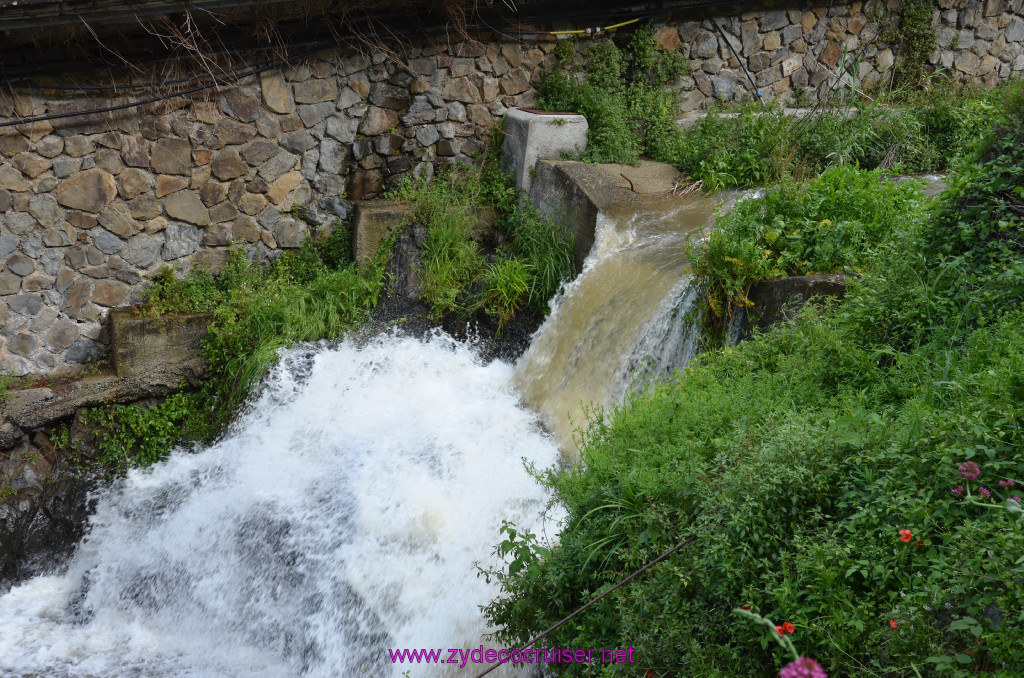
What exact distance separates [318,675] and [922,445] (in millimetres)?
2840

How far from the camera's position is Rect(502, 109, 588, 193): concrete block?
6.57m

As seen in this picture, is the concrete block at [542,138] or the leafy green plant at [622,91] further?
the leafy green plant at [622,91]

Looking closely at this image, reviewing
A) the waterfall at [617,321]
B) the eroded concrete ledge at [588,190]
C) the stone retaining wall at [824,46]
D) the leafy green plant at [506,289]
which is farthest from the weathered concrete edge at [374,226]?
the stone retaining wall at [824,46]

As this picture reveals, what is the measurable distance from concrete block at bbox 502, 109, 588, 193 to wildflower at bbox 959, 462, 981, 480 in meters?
5.01

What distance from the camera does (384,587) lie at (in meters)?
3.81

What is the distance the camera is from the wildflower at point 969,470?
7.00 feet

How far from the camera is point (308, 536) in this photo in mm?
4219

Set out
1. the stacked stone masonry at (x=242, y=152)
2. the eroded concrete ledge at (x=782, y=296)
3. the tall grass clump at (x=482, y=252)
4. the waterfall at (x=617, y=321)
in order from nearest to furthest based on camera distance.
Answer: the eroded concrete ledge at (x=782, y=296) → the waterfall at (x=617, y=321) → the stacked stone masonry at (x=242, y=152) → the tall grass clump at (x=482, y=252)

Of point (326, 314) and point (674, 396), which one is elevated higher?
point (674, 396)

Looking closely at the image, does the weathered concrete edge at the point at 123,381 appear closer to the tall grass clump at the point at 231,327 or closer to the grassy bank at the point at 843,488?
the tall grass clump at the point at 231,327

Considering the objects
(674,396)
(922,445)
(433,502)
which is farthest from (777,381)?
(433,502)

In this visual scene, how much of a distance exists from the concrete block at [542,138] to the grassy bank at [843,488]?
3230 mm

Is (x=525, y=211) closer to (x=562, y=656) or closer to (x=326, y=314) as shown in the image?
(x=326, y=314)

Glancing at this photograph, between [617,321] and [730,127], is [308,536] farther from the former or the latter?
[730,127]
